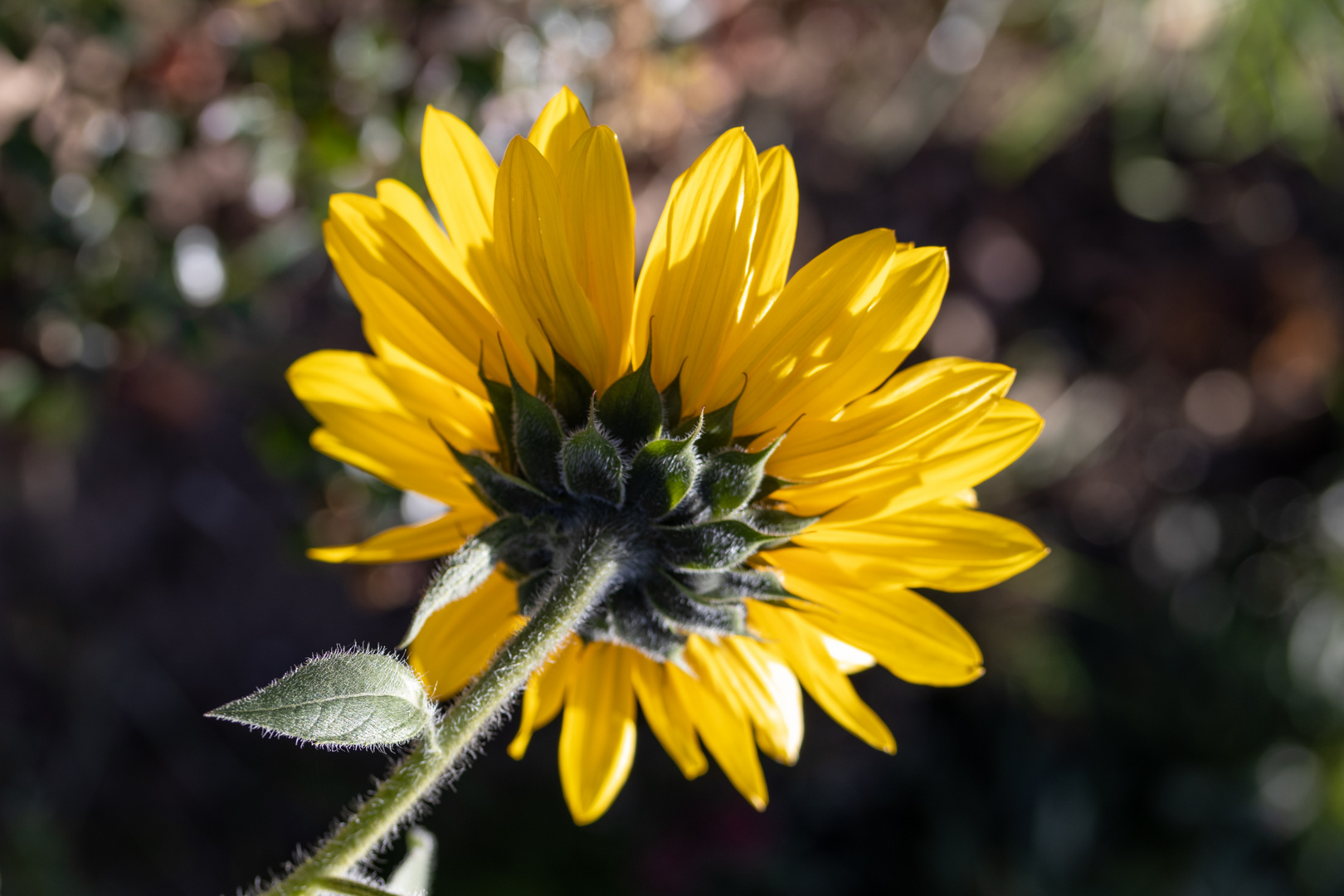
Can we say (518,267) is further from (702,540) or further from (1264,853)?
(1264,853)

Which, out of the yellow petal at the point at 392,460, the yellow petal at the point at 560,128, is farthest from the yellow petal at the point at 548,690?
the yellow petal at the point at 560,128

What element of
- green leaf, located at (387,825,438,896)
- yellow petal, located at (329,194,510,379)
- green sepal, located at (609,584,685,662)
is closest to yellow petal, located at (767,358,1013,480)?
green sepal, located at (609,584,685,662)

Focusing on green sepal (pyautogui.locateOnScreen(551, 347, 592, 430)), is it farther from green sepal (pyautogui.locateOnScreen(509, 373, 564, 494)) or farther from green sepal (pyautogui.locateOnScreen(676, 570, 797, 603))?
green sepal (pyautogui.locateOnScreen(676, 570, 797, 603))

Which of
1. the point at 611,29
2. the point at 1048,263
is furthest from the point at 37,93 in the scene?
the point at 1048,263

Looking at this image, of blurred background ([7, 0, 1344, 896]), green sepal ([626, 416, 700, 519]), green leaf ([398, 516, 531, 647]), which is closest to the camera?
green leaf ([398, 516, 531, 647])

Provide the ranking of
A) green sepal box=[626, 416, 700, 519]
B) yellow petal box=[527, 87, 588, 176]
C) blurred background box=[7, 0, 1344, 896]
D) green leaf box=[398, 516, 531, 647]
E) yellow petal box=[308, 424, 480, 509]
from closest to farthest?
green leaf box=[398, 516, 531, 647]
green sepal box=[626, 416, 700, 519]
yellow petal box=[527, 87, 588, 176]
yellow petal box=[308, 424, 480, 509]
blurred background box=[7, 0, 1344, 896]
